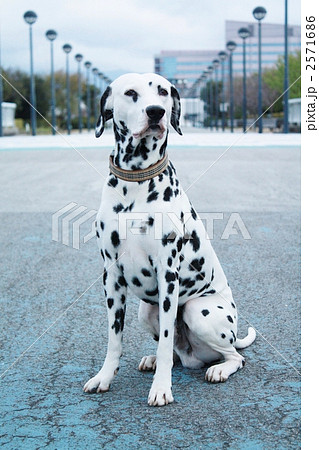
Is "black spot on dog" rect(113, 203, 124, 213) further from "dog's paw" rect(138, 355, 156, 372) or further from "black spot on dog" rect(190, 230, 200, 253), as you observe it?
"dog's paw" rect(138, 355, 156, 372)

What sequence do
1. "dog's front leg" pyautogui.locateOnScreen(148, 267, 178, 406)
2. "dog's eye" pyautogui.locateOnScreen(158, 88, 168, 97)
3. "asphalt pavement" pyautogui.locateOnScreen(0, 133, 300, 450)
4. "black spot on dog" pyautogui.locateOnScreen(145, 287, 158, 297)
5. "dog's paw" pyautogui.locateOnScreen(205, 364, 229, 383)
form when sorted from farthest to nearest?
1. "dog's paw" pyautogui.locateOnScreen(205, 364, 229, 383)
2. "black spot on dog" pyautogui.locateOnScreen(145, 287, 158, 297)
3. "dog's front leg" pyautogui.locateOnScreen(148, 267, 178, 406)
4. "dog's eye" pyautogui.locateOnScreen(158, 88, 168, 97)
5. "asphalt pavement" pyautogui.locateOnScreen(0, 133, 300, 450)

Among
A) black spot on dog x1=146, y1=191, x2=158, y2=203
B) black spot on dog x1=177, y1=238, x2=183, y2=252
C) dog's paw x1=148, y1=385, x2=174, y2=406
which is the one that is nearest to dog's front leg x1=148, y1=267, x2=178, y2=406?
dog's paw x1=148, y1=385, x2=174, y2=406

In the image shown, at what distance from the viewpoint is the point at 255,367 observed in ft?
14.2

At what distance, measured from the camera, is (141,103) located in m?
3.64

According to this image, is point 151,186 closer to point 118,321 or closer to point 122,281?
point 122,281

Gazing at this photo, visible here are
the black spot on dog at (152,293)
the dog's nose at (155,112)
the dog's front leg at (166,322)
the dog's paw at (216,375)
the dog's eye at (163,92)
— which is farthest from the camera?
the dog's paw at (216,375)

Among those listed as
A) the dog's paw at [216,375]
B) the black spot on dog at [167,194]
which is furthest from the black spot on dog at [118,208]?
the dog's paw at [216,375]

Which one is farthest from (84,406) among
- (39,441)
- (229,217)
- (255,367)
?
(229,217)

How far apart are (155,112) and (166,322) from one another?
115cm

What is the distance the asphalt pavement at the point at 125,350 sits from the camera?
3.42 metres

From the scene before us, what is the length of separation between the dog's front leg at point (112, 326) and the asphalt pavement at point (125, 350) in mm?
79

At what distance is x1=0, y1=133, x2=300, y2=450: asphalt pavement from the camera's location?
342 cm

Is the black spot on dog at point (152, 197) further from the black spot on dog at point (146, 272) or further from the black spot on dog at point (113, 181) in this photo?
the black spot on dog at point (146, 272)

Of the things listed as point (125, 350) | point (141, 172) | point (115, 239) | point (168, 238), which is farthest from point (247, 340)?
point (141, 172)
